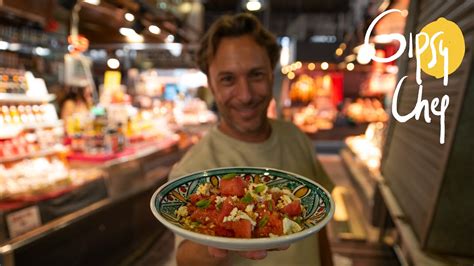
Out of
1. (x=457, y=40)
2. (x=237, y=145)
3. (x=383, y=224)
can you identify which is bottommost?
(x=383, y=224)

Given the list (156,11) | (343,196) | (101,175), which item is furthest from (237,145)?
(156,11)

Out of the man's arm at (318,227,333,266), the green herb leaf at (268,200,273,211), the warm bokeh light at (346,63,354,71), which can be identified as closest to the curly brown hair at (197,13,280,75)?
the green herb leaf at (268,200,273,211)

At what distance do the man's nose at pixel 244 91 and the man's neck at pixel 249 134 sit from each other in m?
0.21

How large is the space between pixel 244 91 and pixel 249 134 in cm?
24

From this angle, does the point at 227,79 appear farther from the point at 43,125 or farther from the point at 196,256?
the point at 43,125

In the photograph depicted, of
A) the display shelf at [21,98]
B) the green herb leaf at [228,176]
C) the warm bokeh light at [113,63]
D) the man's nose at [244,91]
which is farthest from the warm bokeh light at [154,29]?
the green herb leaf at [228,176]

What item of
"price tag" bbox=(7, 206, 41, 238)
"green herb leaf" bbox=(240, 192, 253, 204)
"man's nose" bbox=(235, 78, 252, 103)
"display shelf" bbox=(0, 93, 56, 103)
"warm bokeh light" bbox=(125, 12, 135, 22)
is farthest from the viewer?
"warm bokeh light" bbox=(125, 12, 135, 22)

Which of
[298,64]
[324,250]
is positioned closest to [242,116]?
[324,250]

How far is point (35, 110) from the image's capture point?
149 inches

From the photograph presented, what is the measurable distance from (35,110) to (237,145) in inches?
134

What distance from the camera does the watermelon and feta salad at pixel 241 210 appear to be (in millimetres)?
838

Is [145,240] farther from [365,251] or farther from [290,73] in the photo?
[290,73]

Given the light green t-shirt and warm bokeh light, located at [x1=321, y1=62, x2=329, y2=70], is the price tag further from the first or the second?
warm bokeh light, located at [x1=321, y1=62, x2=329, y2=70]

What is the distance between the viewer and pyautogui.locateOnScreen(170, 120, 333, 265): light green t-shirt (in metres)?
1.22
